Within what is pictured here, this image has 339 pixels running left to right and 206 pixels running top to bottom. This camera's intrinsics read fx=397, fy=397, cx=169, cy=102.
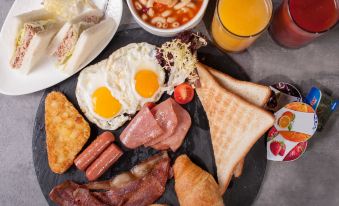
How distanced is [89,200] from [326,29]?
232 cm

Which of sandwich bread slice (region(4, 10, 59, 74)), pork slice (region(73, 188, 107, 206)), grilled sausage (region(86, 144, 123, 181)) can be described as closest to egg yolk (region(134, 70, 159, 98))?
grilled sausage (region(86, 144, 123, 181))

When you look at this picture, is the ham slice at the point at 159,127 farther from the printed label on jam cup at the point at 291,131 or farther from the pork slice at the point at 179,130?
the printed label on jam cup at the point at 291,131

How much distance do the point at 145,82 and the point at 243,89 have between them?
810 mm

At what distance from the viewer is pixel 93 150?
3.29 meters

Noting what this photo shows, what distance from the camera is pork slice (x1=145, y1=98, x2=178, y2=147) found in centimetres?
329

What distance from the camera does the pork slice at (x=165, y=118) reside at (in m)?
3.29

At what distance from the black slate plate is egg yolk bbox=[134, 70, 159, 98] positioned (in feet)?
0.99

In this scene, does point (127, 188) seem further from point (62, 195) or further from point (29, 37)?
point (29, 37)

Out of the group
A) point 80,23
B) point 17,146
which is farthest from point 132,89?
point 17,146

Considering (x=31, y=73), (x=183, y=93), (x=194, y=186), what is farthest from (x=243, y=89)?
(x=31, y=73)

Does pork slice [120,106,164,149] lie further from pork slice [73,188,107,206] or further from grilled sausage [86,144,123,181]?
pork slice [73,188,107,206]

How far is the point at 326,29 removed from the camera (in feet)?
9.77

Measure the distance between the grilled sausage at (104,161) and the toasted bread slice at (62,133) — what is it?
0.63 ft

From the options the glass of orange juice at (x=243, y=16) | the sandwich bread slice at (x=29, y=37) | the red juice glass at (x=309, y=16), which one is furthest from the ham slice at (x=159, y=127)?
the red juice glass at (x=309, y=16)
